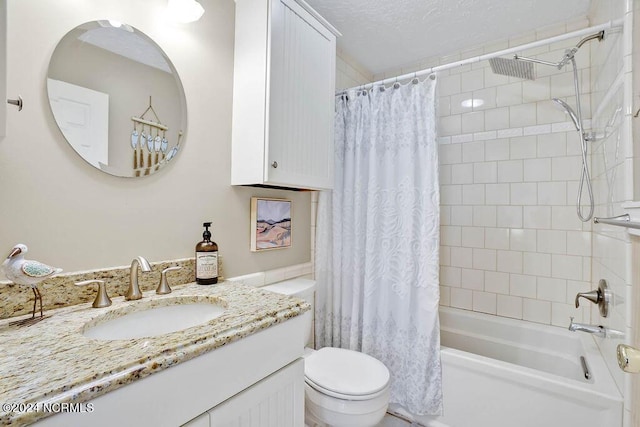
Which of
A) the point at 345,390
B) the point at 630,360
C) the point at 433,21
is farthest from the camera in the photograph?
the point at 433,21

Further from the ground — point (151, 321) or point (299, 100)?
point (299, 100)

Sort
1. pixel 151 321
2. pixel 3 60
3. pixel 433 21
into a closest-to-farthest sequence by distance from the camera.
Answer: pixel 3 60 → pixel 151 321 → pixel 433 21

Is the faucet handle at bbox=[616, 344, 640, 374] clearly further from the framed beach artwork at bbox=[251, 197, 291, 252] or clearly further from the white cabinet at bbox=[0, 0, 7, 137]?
the white cabinet at bbox=[0, 0, 7, 137]

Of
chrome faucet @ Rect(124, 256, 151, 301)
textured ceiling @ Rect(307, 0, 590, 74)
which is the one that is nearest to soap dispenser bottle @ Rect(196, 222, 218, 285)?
chrome faucet @ Rect(124, 256, 151, 301)

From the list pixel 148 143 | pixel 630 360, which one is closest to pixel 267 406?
pixel 630 360

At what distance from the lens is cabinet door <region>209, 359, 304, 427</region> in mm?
822

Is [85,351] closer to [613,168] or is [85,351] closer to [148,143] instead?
[148,143]

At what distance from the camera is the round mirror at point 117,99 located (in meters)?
1.04

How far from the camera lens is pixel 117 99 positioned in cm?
115

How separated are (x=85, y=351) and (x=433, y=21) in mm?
2367

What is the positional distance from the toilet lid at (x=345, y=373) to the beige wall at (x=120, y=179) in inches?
23.4

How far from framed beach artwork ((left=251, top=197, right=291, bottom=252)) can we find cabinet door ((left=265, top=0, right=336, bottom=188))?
0.26 m

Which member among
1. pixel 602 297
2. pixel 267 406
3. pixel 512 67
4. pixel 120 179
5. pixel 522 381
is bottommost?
pixel 522 381

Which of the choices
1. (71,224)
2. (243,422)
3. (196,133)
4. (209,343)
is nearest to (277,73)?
(196,133)
